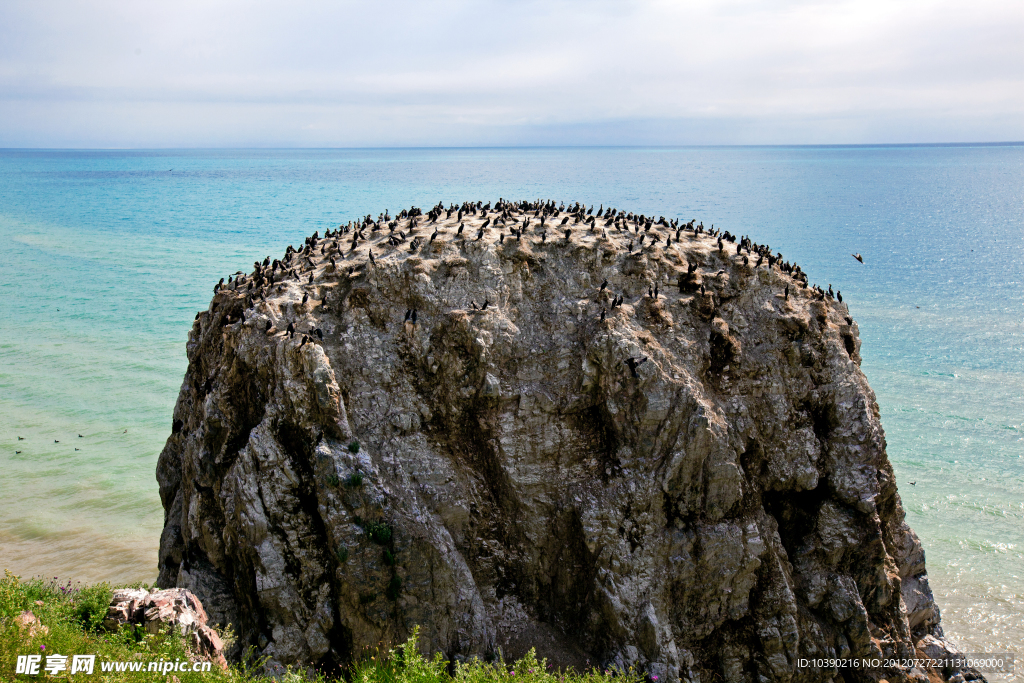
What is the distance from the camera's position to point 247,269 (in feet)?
214

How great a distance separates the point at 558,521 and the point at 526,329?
5124 mm

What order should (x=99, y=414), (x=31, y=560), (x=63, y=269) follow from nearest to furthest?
(x=31, y=560) < (x=99, y=414) < (x=63, y=269)

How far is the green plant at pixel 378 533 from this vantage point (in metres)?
15.8

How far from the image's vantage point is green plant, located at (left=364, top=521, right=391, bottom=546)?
1582 centimetres

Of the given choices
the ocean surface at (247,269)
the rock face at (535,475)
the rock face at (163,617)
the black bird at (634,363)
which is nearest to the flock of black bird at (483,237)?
the black bird at (634,363)

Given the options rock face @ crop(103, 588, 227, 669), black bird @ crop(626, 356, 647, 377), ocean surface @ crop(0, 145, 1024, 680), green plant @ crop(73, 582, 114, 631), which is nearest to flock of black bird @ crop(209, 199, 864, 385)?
black bird @ crop(626, 356, 647, 377)

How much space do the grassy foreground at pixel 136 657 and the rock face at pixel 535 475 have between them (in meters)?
1.58

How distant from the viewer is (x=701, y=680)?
16.6 meters

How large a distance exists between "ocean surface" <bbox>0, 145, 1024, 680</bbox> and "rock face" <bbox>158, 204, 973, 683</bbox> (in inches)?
422

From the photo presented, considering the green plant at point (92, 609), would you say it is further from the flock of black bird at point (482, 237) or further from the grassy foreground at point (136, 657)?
the flock of black bird at point (482, 237)

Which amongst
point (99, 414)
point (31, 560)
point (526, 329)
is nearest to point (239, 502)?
point (526, 329)

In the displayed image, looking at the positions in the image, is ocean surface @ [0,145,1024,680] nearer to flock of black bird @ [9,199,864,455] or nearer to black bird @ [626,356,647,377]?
flock of black bird @ [9,199,864,455]

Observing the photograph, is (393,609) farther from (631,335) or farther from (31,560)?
(31,560)

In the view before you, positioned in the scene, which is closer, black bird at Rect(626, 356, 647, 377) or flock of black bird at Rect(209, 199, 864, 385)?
black bird at Rect(626, 356, 647, 377)
